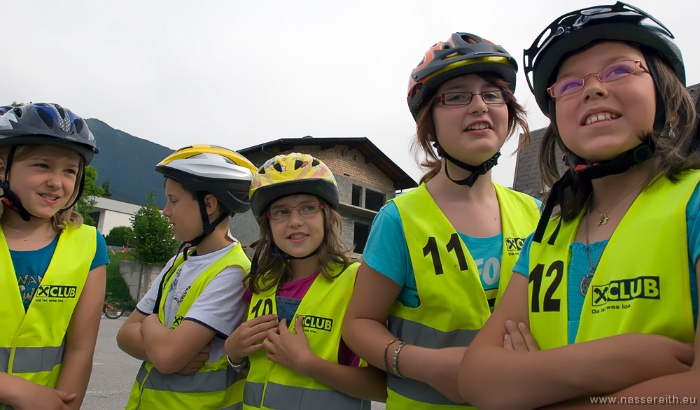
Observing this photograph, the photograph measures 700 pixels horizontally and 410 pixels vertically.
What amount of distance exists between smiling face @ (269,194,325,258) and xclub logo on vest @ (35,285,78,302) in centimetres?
131

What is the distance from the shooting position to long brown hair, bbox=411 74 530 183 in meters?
2.56

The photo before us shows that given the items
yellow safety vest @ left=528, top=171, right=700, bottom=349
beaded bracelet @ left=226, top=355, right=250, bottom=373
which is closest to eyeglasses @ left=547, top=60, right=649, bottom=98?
yellow safety vest @ left=528, top=171, right=700, bottom=349

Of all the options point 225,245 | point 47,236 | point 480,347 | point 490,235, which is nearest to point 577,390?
point 480,347

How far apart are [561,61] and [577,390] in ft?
4.24

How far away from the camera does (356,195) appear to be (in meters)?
30.8

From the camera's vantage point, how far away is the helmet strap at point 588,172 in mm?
1588

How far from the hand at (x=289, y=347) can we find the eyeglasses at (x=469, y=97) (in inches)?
61.2

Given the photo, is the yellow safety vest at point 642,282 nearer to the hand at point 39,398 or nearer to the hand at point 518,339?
the hand at point 518,339

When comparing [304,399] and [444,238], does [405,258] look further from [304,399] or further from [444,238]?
[304,399]

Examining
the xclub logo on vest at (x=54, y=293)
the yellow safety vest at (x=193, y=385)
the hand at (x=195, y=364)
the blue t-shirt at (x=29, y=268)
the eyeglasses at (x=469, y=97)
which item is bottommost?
the yellow safety vest at (x=193, y=385)

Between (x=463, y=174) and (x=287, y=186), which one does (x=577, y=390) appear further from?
(x=287, y=186)

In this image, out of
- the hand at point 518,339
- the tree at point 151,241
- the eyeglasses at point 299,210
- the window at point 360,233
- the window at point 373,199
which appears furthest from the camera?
the tree at point 151,241

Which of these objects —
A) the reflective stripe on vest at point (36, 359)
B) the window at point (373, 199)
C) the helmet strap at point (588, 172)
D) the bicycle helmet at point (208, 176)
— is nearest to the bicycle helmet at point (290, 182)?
the bicycle helmet at point (208, 176)

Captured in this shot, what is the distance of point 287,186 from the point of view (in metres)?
3.16
